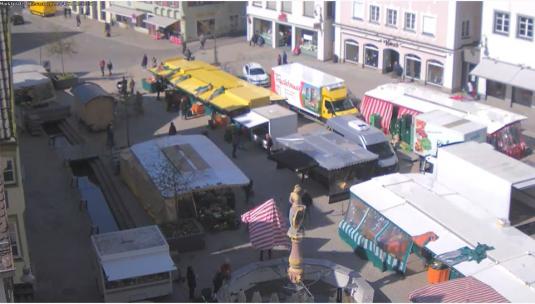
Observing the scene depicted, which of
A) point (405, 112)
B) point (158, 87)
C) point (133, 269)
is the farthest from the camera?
point (158, 87)

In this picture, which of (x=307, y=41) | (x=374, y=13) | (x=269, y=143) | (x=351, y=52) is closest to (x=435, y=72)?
(x=374, y=13)

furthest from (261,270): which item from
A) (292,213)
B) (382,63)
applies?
(382,63)

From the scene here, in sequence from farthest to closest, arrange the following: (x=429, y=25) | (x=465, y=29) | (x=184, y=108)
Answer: (x=429, y=25) < (x=465, y=29) < (x=184, y=108)

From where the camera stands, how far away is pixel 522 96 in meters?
46.7

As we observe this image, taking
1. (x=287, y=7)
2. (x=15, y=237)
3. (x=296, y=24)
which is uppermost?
(x=287, y=7)

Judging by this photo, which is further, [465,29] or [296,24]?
[296,24]

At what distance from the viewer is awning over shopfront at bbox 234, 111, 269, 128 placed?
40.8m

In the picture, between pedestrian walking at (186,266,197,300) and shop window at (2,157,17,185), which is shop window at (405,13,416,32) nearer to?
pedestrian walking at (186,266,197,300)

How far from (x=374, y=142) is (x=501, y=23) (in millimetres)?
14280

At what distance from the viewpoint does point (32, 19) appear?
77250 millimetres

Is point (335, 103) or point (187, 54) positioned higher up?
point (335, 103)

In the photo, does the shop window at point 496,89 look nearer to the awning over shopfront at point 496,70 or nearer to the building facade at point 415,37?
the awning over shopfront at point 496,70

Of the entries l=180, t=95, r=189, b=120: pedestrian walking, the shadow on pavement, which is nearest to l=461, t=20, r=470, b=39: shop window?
l=180, t=95, r=189, b=120: pedestrian walking

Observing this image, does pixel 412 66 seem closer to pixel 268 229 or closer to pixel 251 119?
pixel 251 119
